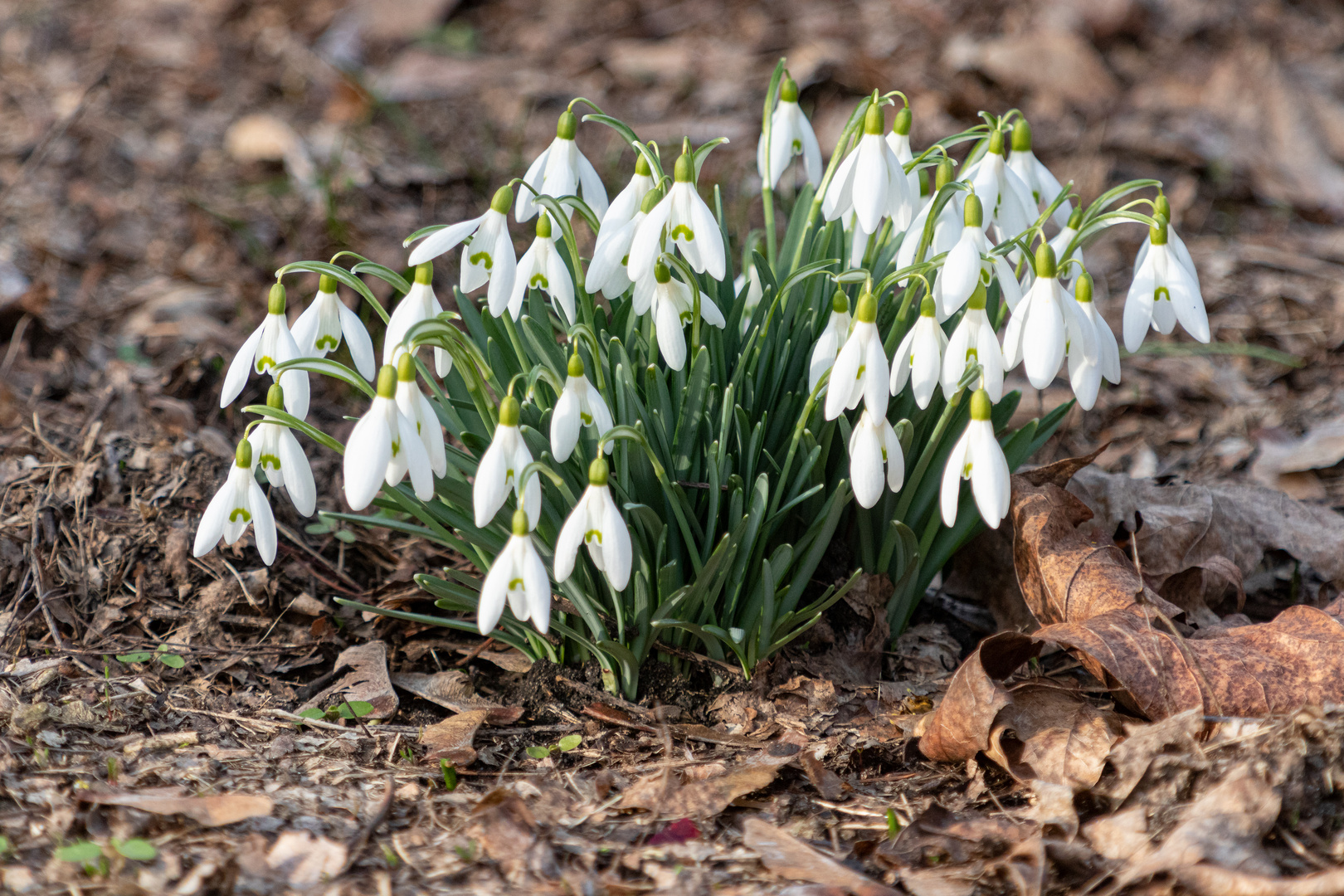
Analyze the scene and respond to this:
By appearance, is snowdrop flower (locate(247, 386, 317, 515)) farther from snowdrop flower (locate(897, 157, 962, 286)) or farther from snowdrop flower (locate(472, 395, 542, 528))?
snowdrop flower (locate(897, 157, 962, 286))

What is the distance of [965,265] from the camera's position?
64.4 inches

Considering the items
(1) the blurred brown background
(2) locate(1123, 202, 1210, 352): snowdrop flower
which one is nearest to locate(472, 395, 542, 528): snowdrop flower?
(2) locate(1123, 202, 1210, 352): snowdrop flower

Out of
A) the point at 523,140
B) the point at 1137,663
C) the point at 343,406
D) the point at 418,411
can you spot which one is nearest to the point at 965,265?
the point at 1137,663

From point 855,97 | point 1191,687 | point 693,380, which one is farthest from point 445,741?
point 855,97

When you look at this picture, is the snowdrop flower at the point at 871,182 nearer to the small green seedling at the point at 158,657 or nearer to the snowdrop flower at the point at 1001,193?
the snowdrop flower at the point at 1001,193

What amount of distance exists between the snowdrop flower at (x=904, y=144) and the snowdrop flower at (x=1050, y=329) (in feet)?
0.94

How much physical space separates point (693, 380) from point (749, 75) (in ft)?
11.2

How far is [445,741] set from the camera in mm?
A: 1908

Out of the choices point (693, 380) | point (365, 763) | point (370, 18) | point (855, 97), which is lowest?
point (365, 763)

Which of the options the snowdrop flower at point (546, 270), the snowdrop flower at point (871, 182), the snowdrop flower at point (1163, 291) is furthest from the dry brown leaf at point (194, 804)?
the snowdrop flower at point (1163, 291)

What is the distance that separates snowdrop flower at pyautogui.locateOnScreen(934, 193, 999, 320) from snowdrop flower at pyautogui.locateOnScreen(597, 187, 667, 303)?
0.42 m

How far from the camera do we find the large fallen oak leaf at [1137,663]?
1.76m

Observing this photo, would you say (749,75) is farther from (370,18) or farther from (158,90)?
(158,90)

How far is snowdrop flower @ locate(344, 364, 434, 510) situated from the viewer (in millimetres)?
1479
